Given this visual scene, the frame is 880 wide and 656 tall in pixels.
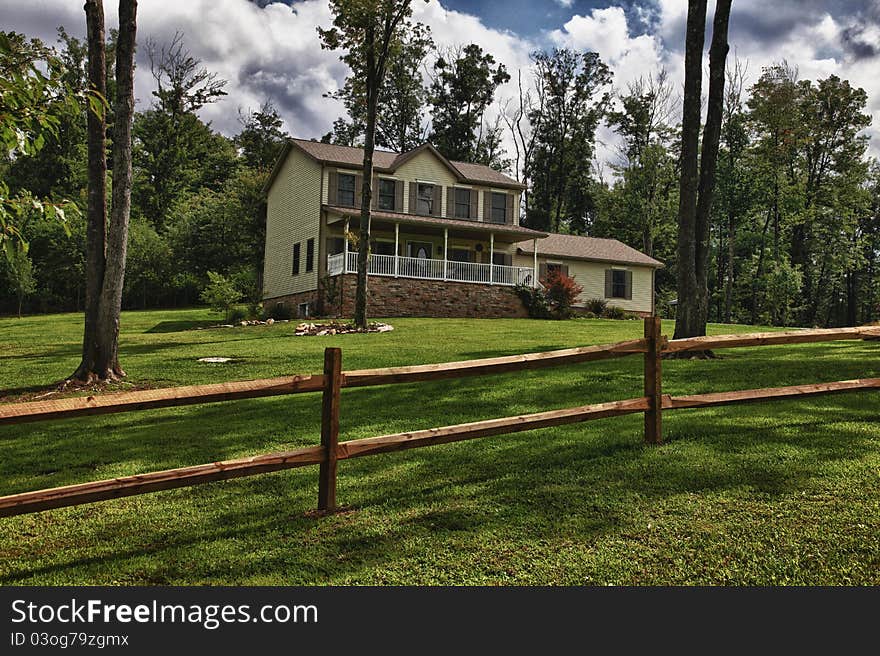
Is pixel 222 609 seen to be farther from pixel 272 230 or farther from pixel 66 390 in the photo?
pixel 272 230

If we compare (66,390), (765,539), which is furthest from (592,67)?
(765,539)

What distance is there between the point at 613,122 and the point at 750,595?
46.0m

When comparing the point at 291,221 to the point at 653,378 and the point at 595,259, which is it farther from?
the point at 653,378

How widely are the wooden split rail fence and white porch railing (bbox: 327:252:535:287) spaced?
20.2 metres

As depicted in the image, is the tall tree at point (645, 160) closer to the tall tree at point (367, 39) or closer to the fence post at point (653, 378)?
the tall tree at point (367, 39)

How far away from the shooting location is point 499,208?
32500 millimetres

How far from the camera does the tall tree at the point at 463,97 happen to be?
47312mm

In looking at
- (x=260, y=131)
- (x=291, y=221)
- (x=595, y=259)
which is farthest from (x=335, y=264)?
(x=260, y=131)

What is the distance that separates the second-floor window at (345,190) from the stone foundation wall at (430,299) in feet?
14.1

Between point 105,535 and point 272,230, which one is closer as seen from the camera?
point 105,535

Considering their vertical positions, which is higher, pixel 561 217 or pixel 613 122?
pixel 613 122

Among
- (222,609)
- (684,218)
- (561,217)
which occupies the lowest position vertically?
(222,609)

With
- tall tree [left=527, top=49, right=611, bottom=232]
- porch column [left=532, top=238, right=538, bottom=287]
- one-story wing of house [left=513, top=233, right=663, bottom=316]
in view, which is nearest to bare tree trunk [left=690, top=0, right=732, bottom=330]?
porch column [left=532, top=238, right=538, bottom=287]

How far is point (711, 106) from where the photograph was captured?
13.4m
